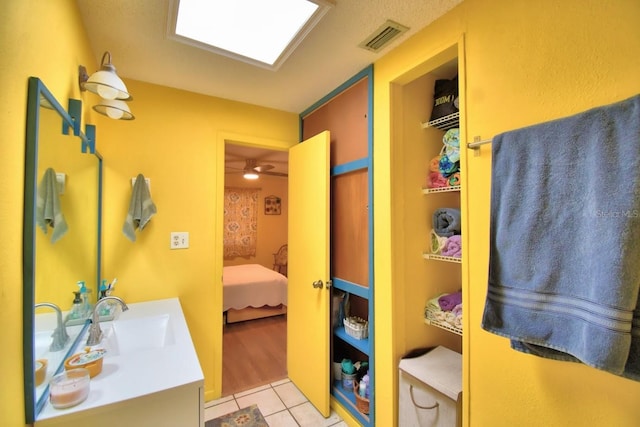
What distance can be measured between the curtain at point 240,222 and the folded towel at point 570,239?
4.98 meters

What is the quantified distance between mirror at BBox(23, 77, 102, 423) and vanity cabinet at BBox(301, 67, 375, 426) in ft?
4.67

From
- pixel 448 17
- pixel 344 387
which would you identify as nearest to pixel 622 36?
pixel 448 17

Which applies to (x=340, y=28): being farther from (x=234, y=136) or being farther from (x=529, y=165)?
(x=234, y=136)

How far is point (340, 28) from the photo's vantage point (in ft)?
4.71

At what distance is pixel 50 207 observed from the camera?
38.6 inches

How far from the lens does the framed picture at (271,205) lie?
19.4ft

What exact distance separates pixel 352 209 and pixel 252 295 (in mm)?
2497

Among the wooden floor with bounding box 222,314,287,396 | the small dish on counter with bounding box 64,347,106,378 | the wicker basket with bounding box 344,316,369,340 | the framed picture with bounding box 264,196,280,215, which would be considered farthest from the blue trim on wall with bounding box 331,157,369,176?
the framed picture with bounding box 264,196,280,215

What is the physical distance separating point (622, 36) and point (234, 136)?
214cm

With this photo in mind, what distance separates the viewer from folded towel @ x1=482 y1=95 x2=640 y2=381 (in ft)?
2.44

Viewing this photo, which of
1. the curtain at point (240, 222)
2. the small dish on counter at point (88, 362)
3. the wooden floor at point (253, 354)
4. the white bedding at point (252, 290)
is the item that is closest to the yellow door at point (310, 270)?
the wooden floor at point (253, 354)

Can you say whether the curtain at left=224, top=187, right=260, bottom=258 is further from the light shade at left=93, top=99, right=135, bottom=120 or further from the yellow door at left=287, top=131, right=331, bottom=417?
the light shade at left=93, top=99, right=135, bottom=120

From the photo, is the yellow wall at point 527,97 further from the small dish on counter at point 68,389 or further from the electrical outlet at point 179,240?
the electrical outlet at point 179,240

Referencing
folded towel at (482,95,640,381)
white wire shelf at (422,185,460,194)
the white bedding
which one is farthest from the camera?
the white bedding
